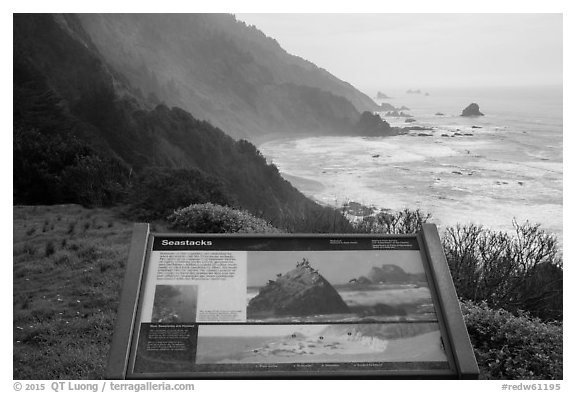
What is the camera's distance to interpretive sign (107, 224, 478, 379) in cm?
375

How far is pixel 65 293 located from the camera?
→ 765cm

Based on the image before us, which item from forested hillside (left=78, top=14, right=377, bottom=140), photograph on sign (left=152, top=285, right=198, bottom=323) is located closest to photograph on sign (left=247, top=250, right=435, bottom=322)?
photograph on sign (left=152, top=285, right=198, bottom=323)

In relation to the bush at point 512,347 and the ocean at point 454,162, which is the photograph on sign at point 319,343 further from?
the ocean at point 454,162

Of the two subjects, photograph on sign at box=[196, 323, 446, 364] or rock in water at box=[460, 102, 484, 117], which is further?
rock in water at box=[460, 102, 484, 117]

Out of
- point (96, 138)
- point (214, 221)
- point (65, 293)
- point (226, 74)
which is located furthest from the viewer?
point (226, 74)

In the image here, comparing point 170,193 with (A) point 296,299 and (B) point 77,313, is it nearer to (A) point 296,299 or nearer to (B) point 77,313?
(B) point 77,313

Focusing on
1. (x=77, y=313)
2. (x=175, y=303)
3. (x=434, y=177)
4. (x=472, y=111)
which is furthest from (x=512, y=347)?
(x=472, y=111)

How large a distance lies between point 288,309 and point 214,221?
6409 millimetres

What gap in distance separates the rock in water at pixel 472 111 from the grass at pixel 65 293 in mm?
14639

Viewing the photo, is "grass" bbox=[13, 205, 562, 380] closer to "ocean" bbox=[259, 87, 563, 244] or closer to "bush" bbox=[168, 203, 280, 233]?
"bush" bbox=[168, 203, 280, 233]

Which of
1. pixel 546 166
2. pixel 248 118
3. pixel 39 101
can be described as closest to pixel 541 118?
pixel 546 166

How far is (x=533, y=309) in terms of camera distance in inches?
358
